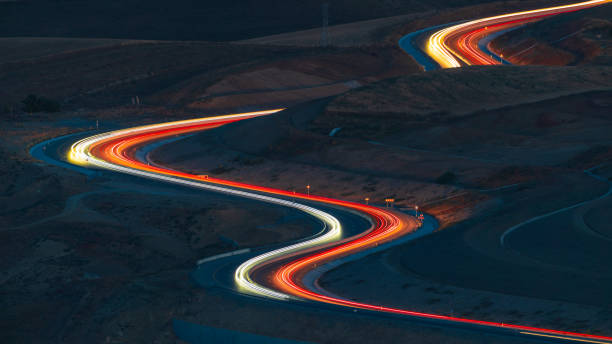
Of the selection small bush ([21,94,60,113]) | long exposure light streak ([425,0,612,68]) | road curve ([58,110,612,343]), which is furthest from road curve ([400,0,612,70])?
small bush ([21,94,60,113])

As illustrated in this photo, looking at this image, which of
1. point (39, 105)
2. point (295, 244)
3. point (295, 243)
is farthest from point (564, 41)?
point (295, 244)

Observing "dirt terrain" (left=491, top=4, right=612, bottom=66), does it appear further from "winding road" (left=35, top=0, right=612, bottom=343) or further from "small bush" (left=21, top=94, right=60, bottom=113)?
"small bush" (left=21, top=94, right=60, bottom=113)

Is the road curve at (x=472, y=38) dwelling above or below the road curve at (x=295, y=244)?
above

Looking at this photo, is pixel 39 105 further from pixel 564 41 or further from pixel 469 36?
pixel 564 41

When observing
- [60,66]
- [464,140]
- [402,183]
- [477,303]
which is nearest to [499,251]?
[477,303]

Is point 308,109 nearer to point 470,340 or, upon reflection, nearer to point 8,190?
point 8,190

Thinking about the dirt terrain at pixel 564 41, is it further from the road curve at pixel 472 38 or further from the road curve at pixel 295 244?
the road curve at pixel 295 244

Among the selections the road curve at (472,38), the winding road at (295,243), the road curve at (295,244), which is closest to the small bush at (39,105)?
the winding road at (295,243)
